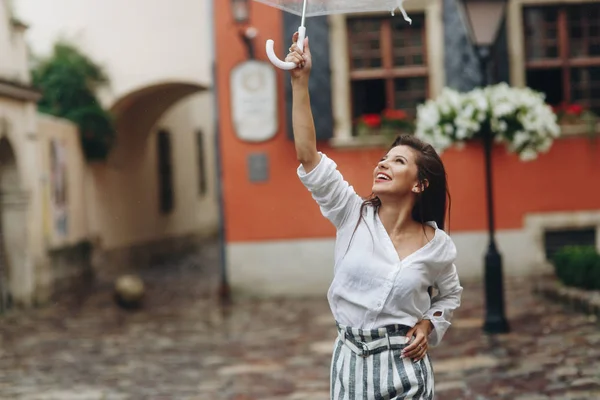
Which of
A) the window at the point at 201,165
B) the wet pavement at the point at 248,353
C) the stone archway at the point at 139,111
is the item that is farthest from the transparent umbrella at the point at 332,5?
the window at the point at 201,165

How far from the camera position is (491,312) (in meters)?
8.41

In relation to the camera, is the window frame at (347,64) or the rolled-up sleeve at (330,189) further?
the window frame at (347,64)

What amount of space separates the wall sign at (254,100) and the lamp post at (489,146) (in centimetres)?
432

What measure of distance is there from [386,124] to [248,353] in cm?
458

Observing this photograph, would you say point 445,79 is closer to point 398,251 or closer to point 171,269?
point 171,269

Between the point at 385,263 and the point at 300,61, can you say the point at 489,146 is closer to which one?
the point at 385,263

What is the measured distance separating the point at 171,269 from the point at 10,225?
220 inches

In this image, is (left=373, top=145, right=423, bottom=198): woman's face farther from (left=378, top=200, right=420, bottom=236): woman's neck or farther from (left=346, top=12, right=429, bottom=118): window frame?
(left=346, top=12, right=429, bottom=118): window frame

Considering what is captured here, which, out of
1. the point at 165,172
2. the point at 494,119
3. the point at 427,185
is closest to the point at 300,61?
the point at 427,185

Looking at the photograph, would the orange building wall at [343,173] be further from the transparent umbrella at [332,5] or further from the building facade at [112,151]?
the transparent umbrella at [332,5]

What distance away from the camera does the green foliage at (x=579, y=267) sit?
9.24 m

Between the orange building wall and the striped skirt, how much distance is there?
29.8 feet

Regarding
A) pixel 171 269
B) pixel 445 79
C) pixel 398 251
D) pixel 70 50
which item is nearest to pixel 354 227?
pixel 398 251

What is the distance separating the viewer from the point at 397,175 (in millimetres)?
3109
